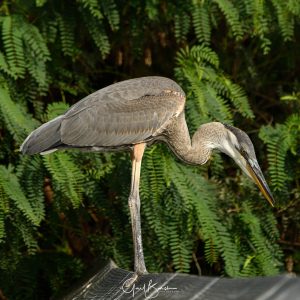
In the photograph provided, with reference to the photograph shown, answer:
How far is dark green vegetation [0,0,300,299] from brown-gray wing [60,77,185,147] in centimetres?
39

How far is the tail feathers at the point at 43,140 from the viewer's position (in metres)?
4.85

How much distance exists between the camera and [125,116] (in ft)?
16.8

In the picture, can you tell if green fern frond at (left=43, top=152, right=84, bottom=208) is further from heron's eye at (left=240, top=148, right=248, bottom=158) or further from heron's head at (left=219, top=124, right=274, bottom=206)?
heron's eye at (left=240, top=148, right=248, bottom=158)

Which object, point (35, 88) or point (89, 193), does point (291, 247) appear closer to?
point (89, 193)

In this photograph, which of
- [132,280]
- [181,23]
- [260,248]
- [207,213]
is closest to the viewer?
[132,280]

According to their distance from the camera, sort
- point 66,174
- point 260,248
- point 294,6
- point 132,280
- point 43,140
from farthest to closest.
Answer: point 294,6 → point 260,248 → point 66,174 → point 43,140 → point 132,280

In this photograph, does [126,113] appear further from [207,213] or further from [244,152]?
[207,213]

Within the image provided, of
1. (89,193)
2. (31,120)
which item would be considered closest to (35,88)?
(31,120)

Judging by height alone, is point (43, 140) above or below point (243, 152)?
above

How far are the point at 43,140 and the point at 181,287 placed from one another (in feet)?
5.72

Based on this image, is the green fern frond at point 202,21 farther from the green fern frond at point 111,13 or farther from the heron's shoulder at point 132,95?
the heron's shoulder at point 132,95

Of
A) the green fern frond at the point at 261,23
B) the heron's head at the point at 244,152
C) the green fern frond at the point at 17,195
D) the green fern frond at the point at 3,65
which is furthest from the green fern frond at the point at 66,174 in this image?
the green fern frond at the point at 261,23

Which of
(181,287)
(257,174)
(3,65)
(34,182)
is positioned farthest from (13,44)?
(181,287)

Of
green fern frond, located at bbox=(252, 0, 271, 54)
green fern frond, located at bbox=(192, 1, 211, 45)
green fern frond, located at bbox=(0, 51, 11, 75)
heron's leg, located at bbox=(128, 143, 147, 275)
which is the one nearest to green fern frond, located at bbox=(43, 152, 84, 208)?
heron's leg, located at bbox=(128, 143, 147, 275)
